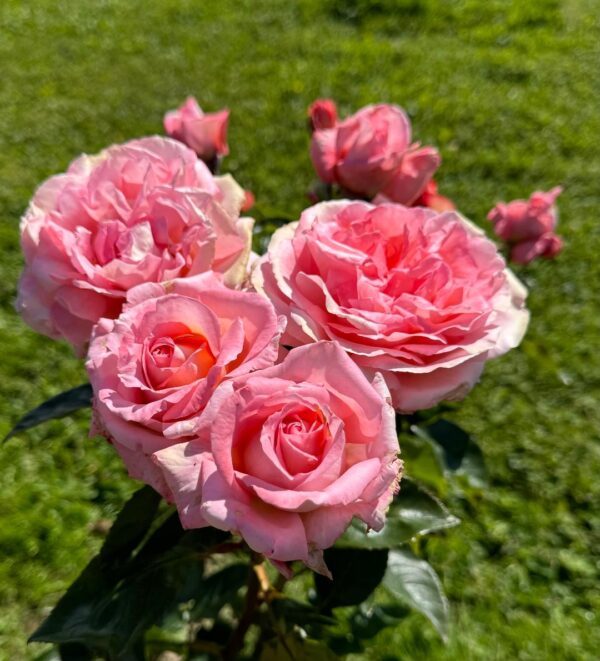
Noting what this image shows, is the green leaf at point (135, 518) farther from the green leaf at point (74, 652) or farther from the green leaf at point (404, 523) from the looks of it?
the green leaf at point (74, 652)

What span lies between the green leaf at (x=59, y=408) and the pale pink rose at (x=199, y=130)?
0.44m

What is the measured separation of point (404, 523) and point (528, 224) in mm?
686

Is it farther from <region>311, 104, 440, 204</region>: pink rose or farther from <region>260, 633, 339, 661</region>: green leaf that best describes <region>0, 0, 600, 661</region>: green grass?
<region>260, 633, 339, 661</region>: green leaf

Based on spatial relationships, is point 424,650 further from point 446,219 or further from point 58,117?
point 58,117

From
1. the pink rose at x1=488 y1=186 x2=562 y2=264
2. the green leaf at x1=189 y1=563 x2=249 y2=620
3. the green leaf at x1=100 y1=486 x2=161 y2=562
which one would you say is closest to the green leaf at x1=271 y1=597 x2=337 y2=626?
the green leaf at x1=189 y1=563 x2=249 y2=620

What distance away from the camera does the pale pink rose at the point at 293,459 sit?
60cm

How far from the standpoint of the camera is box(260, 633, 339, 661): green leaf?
1175mm

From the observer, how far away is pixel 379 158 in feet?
3.32

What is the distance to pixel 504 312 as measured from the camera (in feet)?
2.76

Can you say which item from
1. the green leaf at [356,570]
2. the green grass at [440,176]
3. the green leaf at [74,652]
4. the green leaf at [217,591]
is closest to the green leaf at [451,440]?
the green grass at [440,176]

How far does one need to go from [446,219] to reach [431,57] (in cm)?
391

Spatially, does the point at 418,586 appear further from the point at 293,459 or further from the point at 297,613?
the point at 293,459

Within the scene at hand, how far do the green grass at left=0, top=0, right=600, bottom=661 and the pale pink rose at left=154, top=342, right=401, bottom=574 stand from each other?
2.02 ft

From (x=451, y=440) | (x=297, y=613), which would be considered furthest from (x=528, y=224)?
(x=297, y=613)
